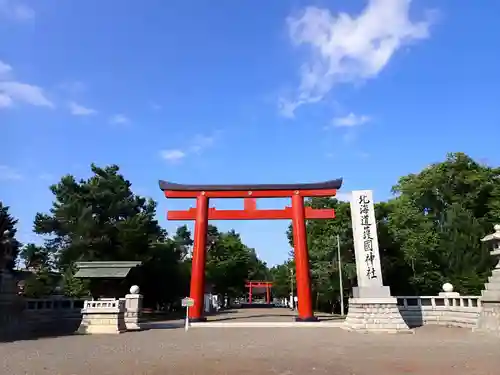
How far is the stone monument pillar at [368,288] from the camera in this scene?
18.4 meters

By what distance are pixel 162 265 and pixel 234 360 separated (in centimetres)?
2368

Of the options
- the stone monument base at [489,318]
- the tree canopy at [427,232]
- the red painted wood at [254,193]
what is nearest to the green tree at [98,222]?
the red painted wood at [254,193]

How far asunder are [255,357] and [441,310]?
14342 mm

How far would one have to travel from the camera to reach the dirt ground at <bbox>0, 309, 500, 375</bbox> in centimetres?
850

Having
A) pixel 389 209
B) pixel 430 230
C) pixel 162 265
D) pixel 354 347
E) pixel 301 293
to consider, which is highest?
pixel 389 209

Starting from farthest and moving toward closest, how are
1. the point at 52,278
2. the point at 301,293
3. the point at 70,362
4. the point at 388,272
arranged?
the point at 388,272
the point at 52,278
the point at 301,293
the point at 70,362

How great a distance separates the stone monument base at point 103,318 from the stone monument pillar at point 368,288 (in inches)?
416

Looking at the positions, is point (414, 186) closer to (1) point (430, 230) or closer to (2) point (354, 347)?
(1) point (430, 230)

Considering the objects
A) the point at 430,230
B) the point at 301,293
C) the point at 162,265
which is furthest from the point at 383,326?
the point at 162,265

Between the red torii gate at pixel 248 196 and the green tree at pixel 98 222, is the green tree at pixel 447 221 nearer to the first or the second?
the red torii gate at pixel 248 196

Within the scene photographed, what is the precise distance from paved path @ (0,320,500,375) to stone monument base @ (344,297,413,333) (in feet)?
12.7

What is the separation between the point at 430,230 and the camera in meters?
32.4

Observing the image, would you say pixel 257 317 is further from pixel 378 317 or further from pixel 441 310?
pixel 378 317

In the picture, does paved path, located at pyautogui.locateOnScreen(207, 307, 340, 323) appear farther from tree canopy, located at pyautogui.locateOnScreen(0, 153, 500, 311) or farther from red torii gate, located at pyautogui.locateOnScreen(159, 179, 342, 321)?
red torii gate, located at pyautogui.locateOnScreen(159, 179, 342, 321)
